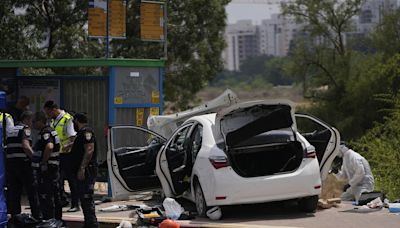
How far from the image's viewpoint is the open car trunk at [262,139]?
36.4 feet

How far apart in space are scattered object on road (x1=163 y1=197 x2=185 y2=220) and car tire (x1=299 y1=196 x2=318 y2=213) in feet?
5.86

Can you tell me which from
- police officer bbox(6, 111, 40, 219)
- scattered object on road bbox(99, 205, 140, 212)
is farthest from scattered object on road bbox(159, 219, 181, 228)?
scattered object on road bbox(99, 205, 140, 212)

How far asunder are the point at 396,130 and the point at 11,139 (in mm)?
11161

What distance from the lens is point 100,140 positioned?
15.8 m

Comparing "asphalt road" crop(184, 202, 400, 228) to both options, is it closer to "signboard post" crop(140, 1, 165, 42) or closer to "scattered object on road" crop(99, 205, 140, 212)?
"scattered object on road" crop(99, 205, 140, 212)

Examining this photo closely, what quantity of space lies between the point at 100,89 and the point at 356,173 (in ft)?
18.0

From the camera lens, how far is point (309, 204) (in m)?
11.5

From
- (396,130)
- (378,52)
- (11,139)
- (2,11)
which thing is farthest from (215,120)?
(378,52)

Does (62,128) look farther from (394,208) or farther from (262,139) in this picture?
(394,208)

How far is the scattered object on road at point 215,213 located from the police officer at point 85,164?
1.62 metres

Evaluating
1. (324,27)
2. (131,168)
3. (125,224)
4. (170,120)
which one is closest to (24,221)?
(125,224)

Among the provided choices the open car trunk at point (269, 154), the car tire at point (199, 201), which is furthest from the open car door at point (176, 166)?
the open car trunk at point (269, 154)

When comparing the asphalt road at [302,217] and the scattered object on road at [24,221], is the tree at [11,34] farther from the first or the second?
the asphalt road at [302,217]

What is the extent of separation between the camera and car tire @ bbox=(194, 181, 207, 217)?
Result: 11281 mm
